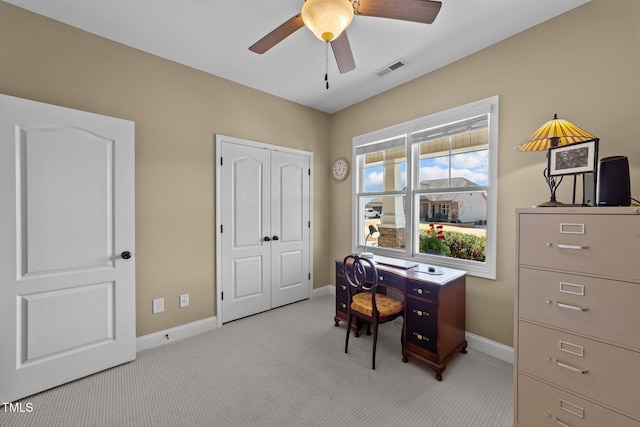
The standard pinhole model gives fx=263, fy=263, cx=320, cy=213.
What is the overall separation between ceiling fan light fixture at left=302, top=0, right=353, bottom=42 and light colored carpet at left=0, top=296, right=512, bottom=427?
7.57 ft

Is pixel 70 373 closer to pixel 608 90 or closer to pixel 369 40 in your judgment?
pixel 369 40

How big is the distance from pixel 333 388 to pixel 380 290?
1257 mm

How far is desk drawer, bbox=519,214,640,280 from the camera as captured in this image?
1.26 meters

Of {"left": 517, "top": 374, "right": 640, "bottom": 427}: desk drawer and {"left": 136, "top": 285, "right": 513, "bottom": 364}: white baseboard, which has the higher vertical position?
{"left": 517, "top": 374, "right": 640, "bottom": 427}: desk drawer

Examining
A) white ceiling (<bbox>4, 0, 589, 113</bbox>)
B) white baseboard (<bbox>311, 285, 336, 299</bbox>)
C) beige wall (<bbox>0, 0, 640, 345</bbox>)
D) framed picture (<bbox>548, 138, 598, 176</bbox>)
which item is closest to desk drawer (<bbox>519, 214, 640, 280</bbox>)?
framed picture (<bbox>548, 138, 598, 176</bbox>)

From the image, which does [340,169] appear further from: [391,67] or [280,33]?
[280,33]

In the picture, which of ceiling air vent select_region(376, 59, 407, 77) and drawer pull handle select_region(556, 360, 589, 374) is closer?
drawer pull handle select_region(556, 360, 589, 374)

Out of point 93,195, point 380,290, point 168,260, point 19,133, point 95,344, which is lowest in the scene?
point 95,344

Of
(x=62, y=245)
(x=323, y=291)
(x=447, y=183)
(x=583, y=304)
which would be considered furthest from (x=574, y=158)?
(x=62, y=245)

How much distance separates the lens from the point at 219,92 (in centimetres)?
301

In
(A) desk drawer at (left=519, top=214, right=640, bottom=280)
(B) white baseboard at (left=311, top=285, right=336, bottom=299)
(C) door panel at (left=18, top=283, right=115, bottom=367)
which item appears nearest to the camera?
(A) desk drawer at (left=519, top=214, right=640, bottom=280)

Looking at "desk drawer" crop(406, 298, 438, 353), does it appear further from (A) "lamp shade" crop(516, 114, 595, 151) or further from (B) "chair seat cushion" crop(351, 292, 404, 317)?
A: (A) "lamp shade" crop(516, 114, 595, 151)

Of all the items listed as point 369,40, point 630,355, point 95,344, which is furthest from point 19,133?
point 630,355

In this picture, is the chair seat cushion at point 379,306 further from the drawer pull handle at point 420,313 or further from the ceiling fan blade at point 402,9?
the ceiling fan blade at point 402,9
